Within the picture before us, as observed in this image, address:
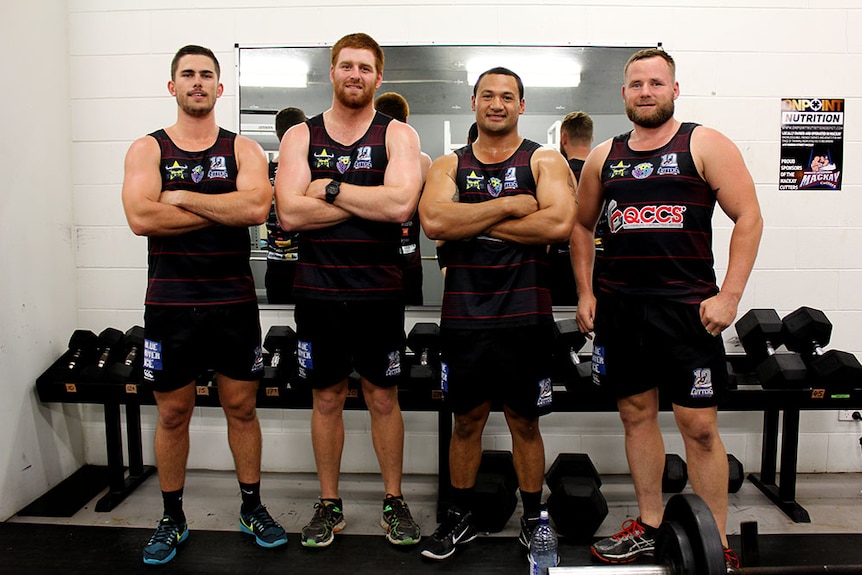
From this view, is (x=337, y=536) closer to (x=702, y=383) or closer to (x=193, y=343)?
(x=193, y=343)

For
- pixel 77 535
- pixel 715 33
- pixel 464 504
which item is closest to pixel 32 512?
pixel 77 535

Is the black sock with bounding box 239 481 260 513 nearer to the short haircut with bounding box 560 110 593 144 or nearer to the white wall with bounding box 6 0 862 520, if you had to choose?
the white wall with bounding box 6 0 862 520

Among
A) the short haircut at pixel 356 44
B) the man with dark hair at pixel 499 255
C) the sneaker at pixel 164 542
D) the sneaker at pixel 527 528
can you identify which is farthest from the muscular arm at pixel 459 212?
the sneaker at pixel 164 542

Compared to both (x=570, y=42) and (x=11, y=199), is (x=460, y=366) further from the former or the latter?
(x=11, y=199)

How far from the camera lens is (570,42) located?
3082 millimetres

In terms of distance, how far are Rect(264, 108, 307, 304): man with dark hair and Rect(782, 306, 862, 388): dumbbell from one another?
240 centimetres

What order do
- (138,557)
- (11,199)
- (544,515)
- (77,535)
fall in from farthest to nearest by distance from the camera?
(11,199)
(77,535)
(138,557)
(544,515)

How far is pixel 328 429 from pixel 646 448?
120cm

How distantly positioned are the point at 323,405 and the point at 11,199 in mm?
1734

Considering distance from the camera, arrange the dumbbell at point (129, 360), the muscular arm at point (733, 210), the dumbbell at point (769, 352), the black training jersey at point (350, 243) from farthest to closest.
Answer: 1. the dumbbell at point (129, 360)
2. the dumbbell at point (769, 352)
3. the black training jersey at point (350, 243)
4. the muscular arm at point (733, 210)

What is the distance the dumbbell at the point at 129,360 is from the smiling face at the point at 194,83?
126 cm

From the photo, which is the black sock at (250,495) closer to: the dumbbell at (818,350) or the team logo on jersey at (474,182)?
the team logo on jersey at (474,182)

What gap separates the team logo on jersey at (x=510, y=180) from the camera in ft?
7.33

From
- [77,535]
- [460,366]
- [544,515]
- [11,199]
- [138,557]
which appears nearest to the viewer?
[544,515]
